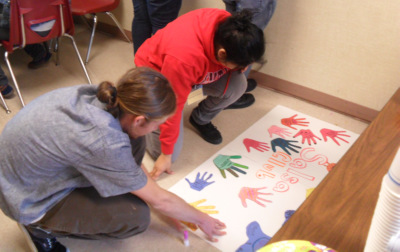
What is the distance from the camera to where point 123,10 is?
2545 mm

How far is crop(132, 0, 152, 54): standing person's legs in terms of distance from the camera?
70.5 inches

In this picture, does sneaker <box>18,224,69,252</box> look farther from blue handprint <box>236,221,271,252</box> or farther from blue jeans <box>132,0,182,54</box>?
blue jeans <box>132,0,182,54</box>

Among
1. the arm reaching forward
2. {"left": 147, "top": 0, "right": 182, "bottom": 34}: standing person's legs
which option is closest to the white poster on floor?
the arm reaching forward

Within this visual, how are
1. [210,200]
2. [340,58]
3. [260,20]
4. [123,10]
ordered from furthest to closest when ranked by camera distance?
[123,10] < [340,58] < [260,20] < [210,200]

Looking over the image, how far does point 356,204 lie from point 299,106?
1223mm

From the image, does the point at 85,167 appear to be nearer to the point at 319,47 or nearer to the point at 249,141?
the point at 249,141

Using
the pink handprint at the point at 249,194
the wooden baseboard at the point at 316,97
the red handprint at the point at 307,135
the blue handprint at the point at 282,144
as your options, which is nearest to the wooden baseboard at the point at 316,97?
the wooden baseboard at the point at 316,97

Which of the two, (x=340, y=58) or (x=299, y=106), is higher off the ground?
(x=340, y=58)

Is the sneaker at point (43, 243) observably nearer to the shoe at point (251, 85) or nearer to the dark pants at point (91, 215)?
the dark pants at point (91, 215)

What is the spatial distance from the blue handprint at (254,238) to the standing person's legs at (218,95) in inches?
23.1

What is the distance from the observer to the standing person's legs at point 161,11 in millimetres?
1687

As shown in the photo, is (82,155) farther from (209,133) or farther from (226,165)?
(209,133)

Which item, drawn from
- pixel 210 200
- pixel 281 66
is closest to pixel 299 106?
pixel 281 66

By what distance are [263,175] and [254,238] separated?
1.09ft
